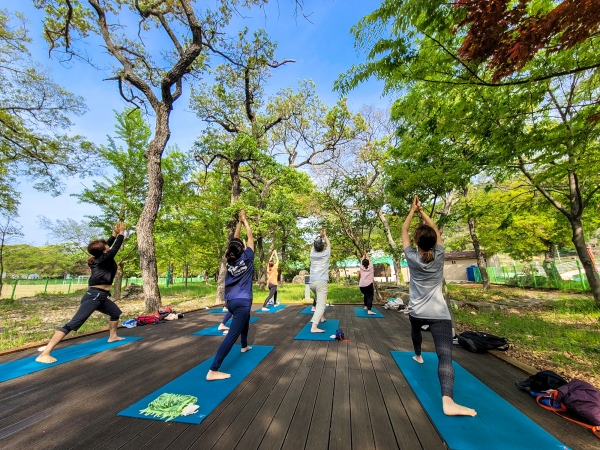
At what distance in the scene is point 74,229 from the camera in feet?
74.0

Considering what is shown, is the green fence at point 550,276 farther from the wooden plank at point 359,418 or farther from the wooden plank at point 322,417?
the wooden plank at point 322,417

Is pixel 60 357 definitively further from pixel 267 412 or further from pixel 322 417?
pixel 322 417

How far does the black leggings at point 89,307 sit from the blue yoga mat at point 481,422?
14.4ft

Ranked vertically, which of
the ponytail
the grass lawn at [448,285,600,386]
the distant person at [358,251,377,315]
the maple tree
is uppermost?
the maple tree

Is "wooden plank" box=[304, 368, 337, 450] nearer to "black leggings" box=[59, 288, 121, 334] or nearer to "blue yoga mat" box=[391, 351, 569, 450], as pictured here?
"blue yoga mat" box=[391, 351, 569, 450]

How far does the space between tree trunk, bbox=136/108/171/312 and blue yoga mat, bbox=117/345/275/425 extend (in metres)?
5.14

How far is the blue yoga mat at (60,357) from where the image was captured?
3.08 meters

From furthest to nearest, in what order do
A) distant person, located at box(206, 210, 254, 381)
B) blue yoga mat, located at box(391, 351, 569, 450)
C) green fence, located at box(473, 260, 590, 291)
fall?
green fence, located at box(473, 260, 590, 291) → distant person, located at box(206, 210, 254, 381) → blue yoga mat, located at box(391, 351, 569, 450)

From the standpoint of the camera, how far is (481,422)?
1.97 m

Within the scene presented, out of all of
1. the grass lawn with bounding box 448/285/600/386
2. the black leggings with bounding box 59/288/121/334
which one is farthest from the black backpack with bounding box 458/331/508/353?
the black leggings with bounding box 59/288/121/334

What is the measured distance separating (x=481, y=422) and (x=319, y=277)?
3.16 meters

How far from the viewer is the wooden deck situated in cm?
177

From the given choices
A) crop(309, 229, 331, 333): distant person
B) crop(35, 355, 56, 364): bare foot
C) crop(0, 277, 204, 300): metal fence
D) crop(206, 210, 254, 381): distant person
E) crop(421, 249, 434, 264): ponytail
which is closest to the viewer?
crop(421, 249, 434, 264): ponytail

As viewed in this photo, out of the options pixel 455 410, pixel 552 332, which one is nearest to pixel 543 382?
pixel 455 410
